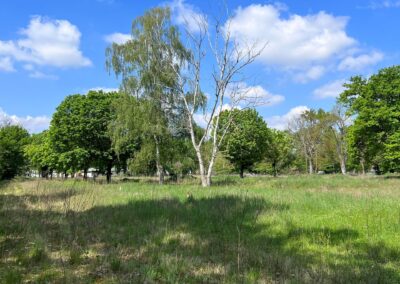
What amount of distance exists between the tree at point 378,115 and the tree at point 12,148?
51.7m

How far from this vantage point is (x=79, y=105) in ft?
139

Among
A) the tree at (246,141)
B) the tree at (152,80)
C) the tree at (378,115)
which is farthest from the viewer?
the tree at (246,141)

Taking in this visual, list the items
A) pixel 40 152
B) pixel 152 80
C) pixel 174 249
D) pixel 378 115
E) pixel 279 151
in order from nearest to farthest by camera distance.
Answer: pixel 174 249
pixel 152 80
pixel 378 115
pixel 40 152
pixel 279 151

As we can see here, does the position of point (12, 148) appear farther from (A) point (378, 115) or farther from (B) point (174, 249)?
(B) point (174, 249)

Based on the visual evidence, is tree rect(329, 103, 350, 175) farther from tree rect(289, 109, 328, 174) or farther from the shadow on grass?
the shadow on grass

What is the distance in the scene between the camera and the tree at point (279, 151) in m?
62.5

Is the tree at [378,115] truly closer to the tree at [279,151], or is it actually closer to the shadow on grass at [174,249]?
the tree at [279,151]

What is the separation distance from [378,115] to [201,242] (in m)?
38.0

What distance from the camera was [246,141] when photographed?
52.3 metres

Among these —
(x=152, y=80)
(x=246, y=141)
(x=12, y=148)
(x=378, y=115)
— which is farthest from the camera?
(x=12, y=148)

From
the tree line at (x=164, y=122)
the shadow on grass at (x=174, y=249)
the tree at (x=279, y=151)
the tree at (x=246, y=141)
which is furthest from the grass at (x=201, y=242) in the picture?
the tree at (x=279, y=151)

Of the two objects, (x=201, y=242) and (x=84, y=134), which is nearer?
(x=201, y=242)

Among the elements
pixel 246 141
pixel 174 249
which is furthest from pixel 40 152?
A: pixel 174 249

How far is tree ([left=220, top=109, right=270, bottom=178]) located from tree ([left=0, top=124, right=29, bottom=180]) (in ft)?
118
